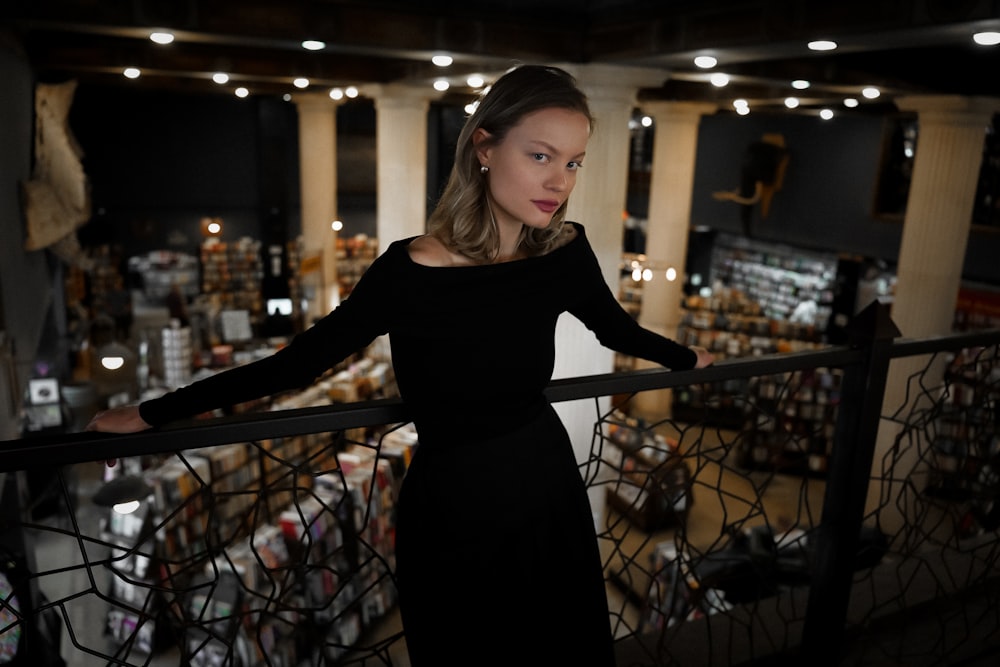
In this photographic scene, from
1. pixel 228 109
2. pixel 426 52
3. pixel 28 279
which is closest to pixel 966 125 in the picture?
pixel 426 52

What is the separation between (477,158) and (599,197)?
5.39 meters

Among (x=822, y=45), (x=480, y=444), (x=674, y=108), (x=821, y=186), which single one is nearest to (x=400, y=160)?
(x=674, y=108)

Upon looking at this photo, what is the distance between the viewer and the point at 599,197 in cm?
664

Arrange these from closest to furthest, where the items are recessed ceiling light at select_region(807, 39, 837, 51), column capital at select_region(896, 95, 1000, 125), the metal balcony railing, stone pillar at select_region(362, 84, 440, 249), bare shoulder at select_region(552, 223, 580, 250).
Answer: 1. bare shoulder at select_region(552, 223, 580, 250)
2. the metal balcony railing
3. recessed ceiling light at select_region(807, 39, 837, 51)
4. column capital at select_region(896, 95, 1000, 125)
5. stone pillar at select_region(362, 84, 440, 249)

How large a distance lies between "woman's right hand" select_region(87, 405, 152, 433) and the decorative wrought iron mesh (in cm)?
11

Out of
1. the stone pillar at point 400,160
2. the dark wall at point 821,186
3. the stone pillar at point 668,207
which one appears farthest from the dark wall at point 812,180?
the stone pillar at point 400,160

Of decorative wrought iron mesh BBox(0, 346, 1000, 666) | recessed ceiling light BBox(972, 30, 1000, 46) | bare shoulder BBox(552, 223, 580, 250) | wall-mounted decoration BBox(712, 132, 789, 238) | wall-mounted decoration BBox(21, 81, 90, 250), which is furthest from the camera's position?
wall-mounted decoration BBox(712, 132, 789, 238)

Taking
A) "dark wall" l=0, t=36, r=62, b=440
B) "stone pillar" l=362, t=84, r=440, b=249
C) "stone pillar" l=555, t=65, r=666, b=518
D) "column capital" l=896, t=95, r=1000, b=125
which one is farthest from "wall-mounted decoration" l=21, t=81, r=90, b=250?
"column capital" l=896, t=95, r=1000, b=125

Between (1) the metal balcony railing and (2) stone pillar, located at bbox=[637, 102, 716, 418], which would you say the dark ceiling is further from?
(2) stone pillar, located at bbox=[637, 102, 716, 418]

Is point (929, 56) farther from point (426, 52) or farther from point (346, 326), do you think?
point (346, 326)

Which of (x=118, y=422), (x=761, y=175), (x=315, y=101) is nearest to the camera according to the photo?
(x=118, y=422)

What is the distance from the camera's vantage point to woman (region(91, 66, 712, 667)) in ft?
4.37

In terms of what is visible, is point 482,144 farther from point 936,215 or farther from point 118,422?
point 936,215

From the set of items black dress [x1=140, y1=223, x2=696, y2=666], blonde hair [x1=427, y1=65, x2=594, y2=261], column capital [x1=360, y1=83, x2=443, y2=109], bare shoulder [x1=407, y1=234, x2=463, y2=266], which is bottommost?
black dress [x1=140, y1=223, x2=696, y2=666]
